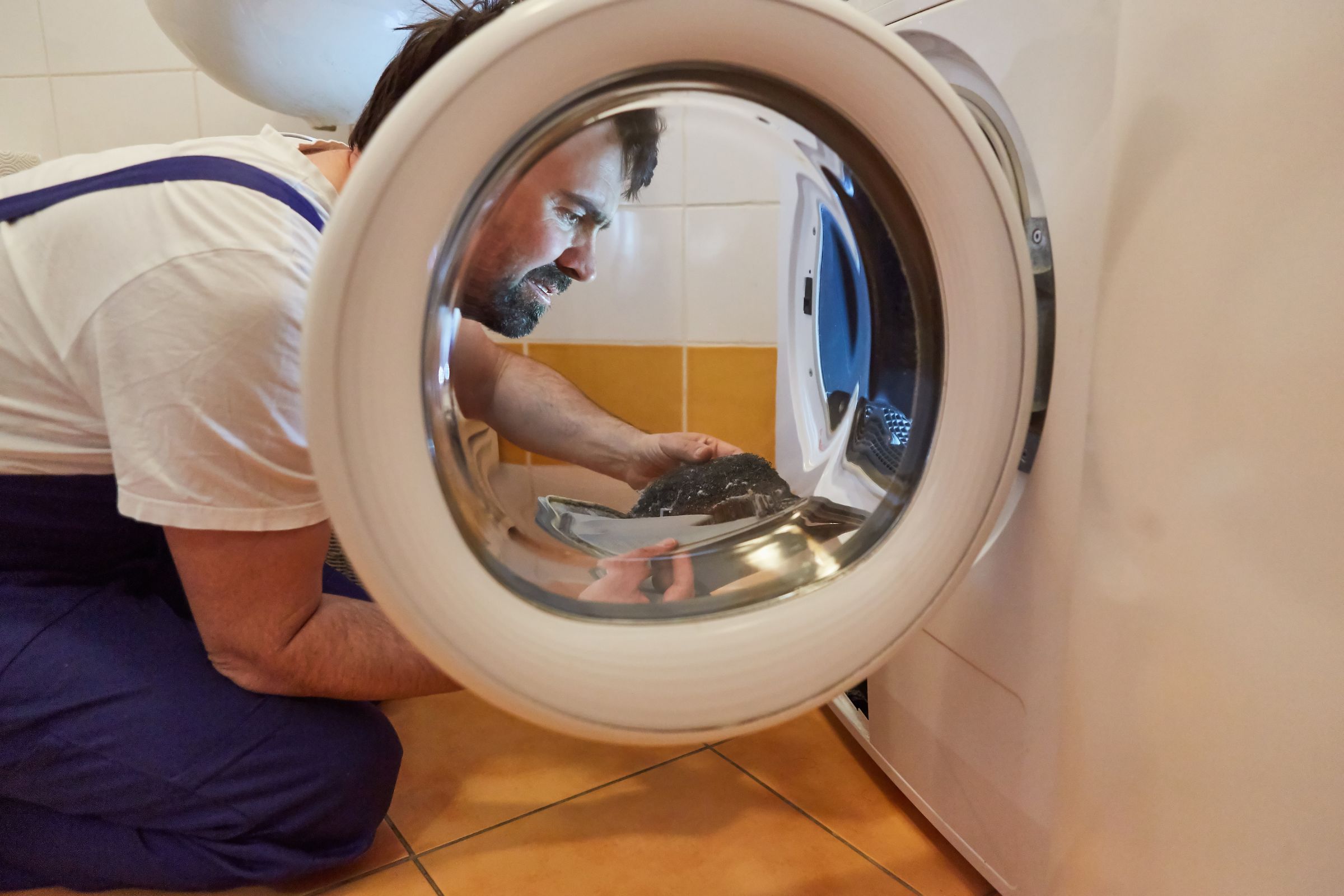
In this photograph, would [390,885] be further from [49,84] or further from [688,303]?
[49,84]

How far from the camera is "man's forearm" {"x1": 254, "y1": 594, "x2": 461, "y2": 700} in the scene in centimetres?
69

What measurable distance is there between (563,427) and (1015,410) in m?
0.38

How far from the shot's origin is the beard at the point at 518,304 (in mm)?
559

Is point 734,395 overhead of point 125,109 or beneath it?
beneath

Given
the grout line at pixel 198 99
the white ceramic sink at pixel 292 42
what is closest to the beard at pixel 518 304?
the white ceramic sink at pixel 292 42

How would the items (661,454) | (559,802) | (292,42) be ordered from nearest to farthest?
(661,454), (559,802), (292,42)

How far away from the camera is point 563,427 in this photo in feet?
2.34

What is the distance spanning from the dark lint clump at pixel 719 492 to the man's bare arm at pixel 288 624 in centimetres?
23

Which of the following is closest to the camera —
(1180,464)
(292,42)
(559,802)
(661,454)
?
(1180,464)

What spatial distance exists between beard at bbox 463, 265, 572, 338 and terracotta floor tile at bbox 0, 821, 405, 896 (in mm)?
485

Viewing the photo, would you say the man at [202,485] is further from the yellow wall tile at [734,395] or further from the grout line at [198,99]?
the grout line at [198,99]

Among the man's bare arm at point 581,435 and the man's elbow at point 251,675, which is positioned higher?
the man's bare arm at point 581,435

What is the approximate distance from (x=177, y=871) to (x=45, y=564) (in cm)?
29

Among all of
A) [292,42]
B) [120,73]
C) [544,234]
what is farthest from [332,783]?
[120,73]
